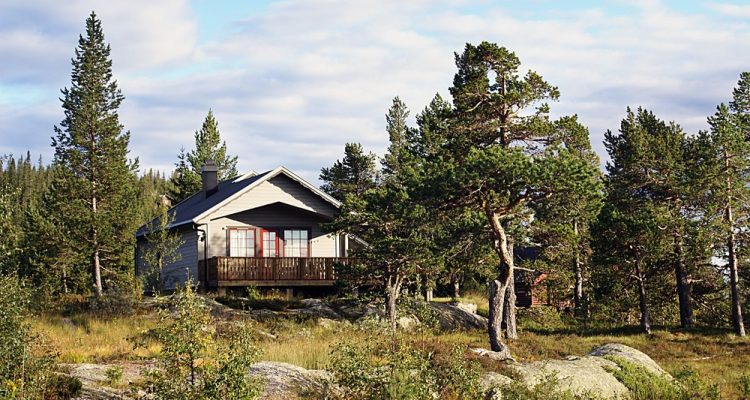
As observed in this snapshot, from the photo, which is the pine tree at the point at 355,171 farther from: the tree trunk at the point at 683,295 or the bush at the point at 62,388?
the bush at the point at 62,388

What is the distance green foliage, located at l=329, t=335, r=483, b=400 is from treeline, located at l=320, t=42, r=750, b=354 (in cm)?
792

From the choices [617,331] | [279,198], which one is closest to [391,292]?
[279,198]

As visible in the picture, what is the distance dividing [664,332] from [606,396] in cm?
2014

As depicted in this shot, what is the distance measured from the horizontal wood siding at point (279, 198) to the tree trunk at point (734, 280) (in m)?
17.6

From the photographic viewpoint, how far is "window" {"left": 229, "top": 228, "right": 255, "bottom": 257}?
3603 cm

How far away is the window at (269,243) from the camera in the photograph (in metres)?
36.6

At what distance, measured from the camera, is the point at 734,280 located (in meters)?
35.9

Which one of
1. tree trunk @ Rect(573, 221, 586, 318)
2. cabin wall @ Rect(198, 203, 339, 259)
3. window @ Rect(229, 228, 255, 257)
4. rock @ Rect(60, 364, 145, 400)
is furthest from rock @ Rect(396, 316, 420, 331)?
tree trunk @ Rect(573, 221, 586, 318)

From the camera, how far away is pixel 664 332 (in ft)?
116

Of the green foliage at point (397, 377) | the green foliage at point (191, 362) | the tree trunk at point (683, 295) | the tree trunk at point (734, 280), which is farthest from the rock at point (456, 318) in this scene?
the green foliage at point (191, 362)

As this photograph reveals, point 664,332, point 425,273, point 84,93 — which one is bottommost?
point 664,332

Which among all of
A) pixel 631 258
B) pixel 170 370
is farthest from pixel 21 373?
pixel 631 258

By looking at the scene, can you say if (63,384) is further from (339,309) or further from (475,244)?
(339,309)

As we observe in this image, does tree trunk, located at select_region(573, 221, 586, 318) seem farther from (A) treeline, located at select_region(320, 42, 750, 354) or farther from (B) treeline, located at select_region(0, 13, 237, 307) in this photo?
(B) treeline, located at select_region(0, 13, 237, 307)
